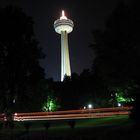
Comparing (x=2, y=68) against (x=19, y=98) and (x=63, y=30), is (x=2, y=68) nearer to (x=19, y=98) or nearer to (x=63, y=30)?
(x=19, y=98)

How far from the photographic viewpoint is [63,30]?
484ft

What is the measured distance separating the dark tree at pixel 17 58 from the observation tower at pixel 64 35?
10616cm

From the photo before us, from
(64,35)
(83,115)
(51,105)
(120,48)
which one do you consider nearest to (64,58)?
(64,35)

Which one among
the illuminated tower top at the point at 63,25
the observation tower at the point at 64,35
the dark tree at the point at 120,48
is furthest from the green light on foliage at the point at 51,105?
the illuminated tower top at the point at 63,25

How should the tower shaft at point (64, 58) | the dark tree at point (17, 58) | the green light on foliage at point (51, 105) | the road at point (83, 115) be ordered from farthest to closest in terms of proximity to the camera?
the tower shaft at point (64, 58)
the green light on foliage at point (51, 105)
the road at point (83, 115)
the dark tree at point (17, 58)

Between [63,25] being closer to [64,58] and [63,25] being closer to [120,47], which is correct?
[64,58]

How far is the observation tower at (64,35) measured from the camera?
139075mm

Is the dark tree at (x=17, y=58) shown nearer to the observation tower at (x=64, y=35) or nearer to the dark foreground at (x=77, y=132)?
the dark foreground at (x=77, y=132)

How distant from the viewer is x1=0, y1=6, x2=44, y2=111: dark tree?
2895 centimetres

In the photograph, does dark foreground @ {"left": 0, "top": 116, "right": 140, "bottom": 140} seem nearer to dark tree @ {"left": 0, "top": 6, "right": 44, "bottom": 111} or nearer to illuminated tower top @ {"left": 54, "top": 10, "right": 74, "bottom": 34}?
Result: dark tree @ {"left": 0, "top": 6, "right": 44, "bottom": 111}

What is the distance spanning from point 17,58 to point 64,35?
116947 millimetres

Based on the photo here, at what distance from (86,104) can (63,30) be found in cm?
7856

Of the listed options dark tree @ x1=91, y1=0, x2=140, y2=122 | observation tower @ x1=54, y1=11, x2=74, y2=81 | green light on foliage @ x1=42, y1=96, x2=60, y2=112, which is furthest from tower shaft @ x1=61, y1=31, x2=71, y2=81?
dark tree @ x1=91, y1=0, x2=140, y2=122

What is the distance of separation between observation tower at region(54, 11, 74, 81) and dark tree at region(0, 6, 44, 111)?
10616 cm
